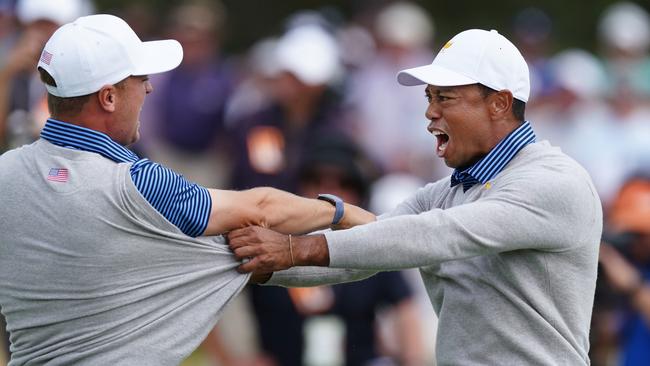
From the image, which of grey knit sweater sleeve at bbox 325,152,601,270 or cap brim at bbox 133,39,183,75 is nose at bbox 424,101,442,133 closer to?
grey knit sweater sleeve at bbox 325,152,601,270

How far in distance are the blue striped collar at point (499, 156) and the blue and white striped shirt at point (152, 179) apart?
1180mm

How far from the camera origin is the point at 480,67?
6.32m

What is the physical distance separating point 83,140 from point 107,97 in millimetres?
207

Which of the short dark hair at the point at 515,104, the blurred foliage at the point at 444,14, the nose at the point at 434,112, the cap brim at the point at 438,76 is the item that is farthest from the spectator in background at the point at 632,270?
the blurred foliage at the point at 444,14

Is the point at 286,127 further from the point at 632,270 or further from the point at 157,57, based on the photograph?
the point at 157,57

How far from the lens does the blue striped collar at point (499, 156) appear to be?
6.27m

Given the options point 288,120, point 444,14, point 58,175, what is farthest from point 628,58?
point 58,175

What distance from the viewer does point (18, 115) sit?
31.2 ft

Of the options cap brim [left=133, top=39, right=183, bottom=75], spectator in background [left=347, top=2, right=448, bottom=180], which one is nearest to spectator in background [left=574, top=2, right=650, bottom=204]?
spectator in background [left=347, top=2, right=448, bottom=180]

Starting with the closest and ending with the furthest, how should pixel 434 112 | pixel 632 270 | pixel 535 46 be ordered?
pixel 434 112 < pixel 632 270 < pixel 535 46

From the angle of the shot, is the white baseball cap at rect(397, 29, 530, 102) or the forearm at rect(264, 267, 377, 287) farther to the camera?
the forearm at rect(264, 267, 377, 287)

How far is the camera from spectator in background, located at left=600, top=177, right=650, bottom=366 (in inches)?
364

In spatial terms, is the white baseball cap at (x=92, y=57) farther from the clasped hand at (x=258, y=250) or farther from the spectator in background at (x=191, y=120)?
the spectator in background at (x=191, y=120)

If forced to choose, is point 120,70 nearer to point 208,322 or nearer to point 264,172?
point 208,322
